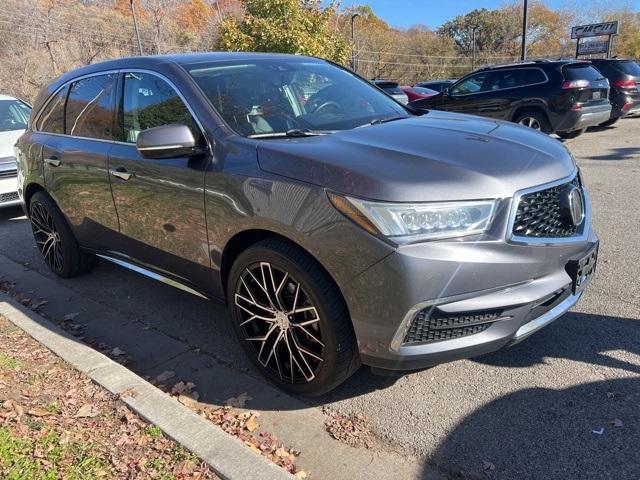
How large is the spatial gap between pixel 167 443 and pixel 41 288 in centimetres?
306

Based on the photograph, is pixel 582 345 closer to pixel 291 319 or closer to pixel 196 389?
pixel 291 319

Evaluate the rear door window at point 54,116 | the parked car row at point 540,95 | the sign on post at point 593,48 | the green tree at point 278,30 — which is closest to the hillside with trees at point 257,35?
the green tree at point 278,30

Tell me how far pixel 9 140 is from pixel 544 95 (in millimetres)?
A: 9306

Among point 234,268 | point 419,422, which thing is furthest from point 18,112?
point 419,422

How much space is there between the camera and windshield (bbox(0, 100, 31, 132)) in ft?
27.7

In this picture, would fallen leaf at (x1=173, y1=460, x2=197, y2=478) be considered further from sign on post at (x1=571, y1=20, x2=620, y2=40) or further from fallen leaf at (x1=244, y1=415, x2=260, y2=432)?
A: sign on post at (x1=571, y1=20, x2=620, y2=40)

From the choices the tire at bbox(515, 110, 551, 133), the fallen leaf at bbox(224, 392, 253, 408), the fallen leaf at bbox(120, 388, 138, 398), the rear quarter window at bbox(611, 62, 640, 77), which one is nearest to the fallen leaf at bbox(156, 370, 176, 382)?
→ the fallen leaf at bbox(120, 388, 138, 398)

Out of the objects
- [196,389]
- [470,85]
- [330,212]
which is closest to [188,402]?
[196,389]

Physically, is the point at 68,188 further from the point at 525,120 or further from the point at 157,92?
the point at 525,120

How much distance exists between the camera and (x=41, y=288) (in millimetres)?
4809

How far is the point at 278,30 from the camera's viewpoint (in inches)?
482

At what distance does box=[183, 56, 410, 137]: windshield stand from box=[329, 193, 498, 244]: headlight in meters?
0.91

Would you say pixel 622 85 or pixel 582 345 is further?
pixel 622 85

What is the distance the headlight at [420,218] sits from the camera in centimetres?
224
